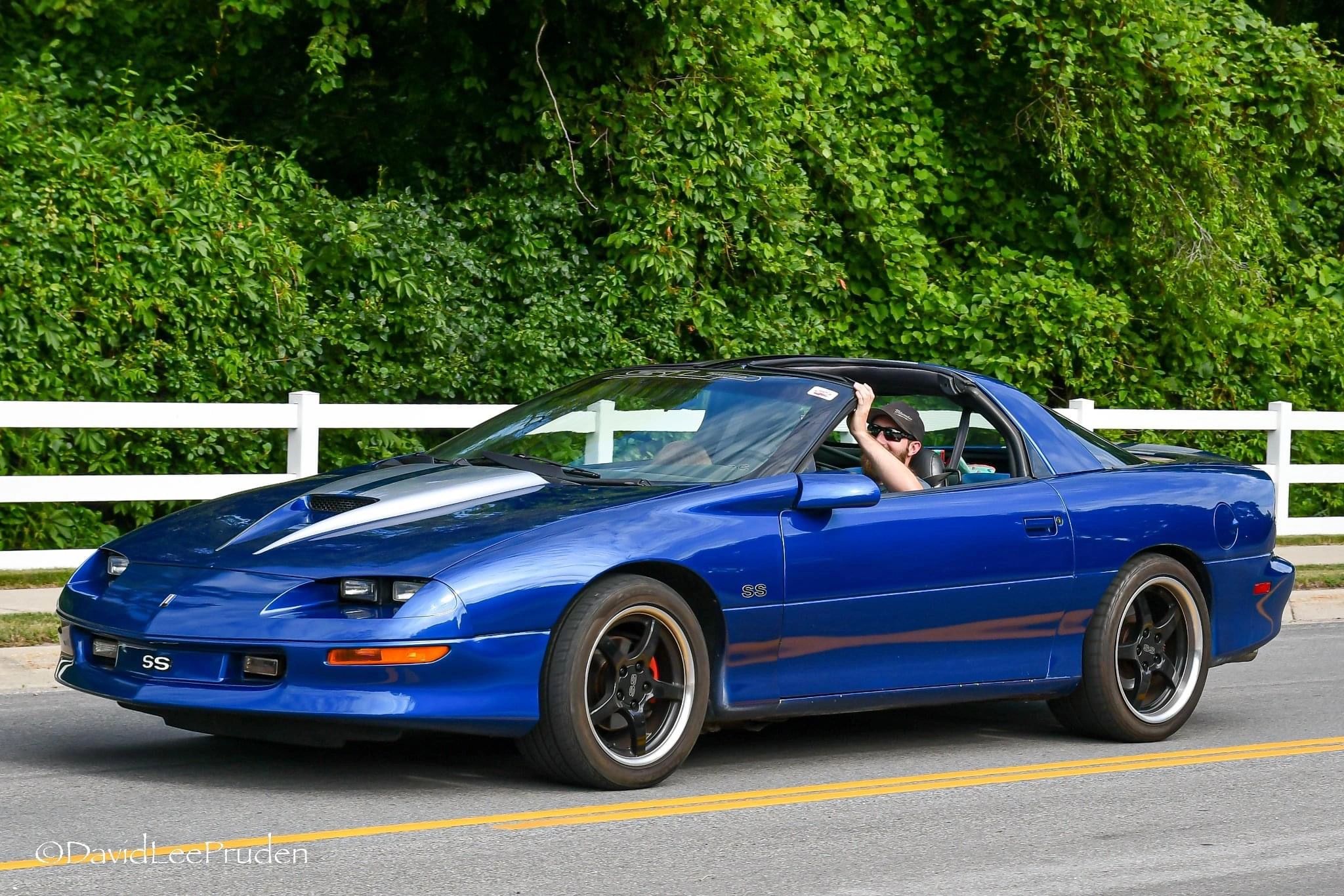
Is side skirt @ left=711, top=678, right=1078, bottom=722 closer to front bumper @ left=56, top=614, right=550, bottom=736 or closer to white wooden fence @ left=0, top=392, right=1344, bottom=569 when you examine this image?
front bumper @ left=56, top=614, right=550, bottom=736

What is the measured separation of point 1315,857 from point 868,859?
55.6 inches

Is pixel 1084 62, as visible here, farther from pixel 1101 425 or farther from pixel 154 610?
pixel 154 610

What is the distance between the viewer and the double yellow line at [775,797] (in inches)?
203

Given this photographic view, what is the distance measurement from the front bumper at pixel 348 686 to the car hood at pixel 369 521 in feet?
0.93

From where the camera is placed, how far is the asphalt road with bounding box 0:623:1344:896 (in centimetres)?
496

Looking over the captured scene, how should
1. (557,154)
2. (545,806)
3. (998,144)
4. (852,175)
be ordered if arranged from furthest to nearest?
(998,144), (852,175), (557,154), (545,806)

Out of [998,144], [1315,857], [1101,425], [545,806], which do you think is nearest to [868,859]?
[545,806]

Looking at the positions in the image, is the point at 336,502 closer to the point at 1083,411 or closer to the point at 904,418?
the point at 904,418

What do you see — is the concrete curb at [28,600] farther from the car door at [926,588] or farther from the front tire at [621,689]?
the car door at [926,588]

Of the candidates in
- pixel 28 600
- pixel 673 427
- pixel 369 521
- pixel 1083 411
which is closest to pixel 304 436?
pixel 28 600

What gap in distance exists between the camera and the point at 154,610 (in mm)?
5750

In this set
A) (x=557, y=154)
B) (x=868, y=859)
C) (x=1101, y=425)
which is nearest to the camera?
(x=868, y=859)

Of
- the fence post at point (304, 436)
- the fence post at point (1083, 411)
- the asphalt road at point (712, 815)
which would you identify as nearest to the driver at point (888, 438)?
the asphalt road at point (712, 815)

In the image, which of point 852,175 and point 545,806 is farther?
point 852,175
